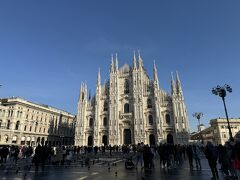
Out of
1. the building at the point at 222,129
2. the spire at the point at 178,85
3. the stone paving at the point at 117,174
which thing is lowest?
the stone paving at the point at 117,174

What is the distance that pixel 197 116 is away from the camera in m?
68.4

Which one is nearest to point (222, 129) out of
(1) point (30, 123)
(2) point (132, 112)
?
(2) point (132, 112)

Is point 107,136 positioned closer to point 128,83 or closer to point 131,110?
point 131,110

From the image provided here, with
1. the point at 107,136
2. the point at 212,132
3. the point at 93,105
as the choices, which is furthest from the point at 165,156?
the point at 212,132

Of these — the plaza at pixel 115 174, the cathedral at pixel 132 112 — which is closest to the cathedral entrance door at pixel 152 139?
the cathedral at pixel 132 112

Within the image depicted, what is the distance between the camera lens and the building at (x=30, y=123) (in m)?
43.7

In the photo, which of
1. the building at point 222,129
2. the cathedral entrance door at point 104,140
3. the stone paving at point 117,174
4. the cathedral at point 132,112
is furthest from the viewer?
the building at point 222,129

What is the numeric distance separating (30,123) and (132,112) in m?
25.8

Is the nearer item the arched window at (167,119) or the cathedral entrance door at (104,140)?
the arched window at (167,119)

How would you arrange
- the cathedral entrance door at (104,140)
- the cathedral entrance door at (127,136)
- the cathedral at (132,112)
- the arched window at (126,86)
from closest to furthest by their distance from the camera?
1. the cathedral at (132,112)
2. the cathedral entrance door at (127,136)
3. the cathedral entrance door at (104,140)
4. the arched window at (126,86)

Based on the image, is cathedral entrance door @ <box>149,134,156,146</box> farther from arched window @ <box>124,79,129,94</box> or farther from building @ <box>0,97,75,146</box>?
building @ <box>0,97,75,146</box>

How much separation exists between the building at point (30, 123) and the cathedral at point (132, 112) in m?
12.2

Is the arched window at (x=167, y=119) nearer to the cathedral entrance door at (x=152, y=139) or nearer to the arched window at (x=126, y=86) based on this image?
the cathedral entrance door at (x=152, y=139)

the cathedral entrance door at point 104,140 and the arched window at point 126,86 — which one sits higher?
the arched window at point 126,86
